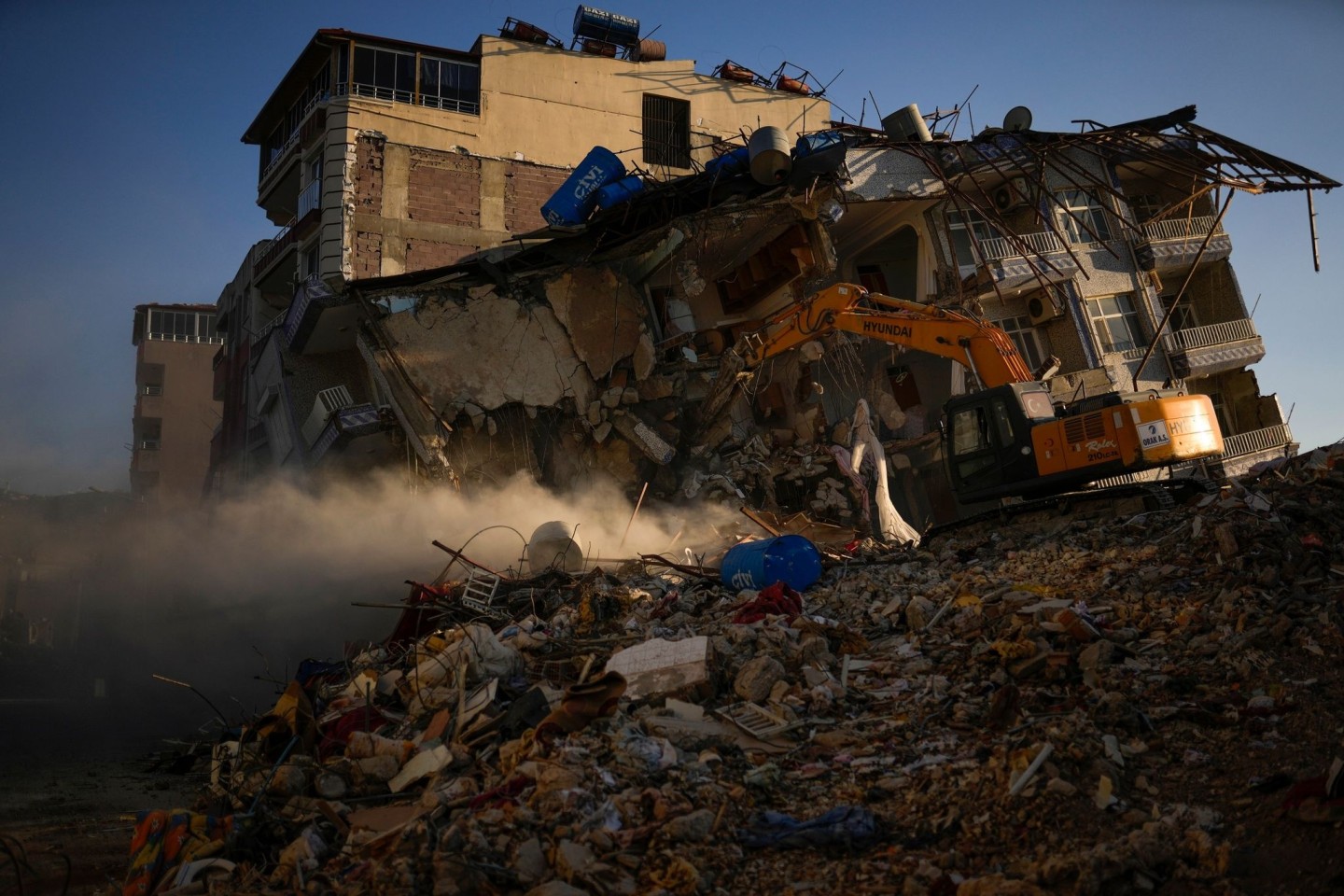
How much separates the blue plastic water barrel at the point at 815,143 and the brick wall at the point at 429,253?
854cm

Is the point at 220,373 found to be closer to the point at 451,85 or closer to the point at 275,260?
the point at 275,260

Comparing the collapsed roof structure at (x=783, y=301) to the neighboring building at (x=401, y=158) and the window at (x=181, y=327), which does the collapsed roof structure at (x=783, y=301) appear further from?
the window at (x=181, y=327)

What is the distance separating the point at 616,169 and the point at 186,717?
1323 cm

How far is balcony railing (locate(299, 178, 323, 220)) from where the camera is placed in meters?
21.7

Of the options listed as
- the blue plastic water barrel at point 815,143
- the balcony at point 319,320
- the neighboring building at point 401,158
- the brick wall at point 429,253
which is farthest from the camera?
the brick wall at point 429,253

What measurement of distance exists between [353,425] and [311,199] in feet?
26.6

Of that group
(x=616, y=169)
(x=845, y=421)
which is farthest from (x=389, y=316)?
(x=845, y=421)

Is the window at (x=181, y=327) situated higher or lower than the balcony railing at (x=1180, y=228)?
higher

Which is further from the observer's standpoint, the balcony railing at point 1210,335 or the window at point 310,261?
the balcony railing at point 1210,335

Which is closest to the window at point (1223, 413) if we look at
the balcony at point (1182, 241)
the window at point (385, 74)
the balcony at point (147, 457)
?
the balcony at point (1182, 241)

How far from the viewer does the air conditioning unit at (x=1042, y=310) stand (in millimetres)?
22453

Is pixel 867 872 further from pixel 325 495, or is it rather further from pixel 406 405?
pixel 325 495

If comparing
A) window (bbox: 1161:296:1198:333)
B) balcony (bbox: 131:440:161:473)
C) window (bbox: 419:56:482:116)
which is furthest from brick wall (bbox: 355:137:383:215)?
balcony (bbox: 131:440:161:473)

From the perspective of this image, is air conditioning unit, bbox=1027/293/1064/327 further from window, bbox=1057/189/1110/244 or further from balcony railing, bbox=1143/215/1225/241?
balcony railing, bbox=1143/215/1225/241
